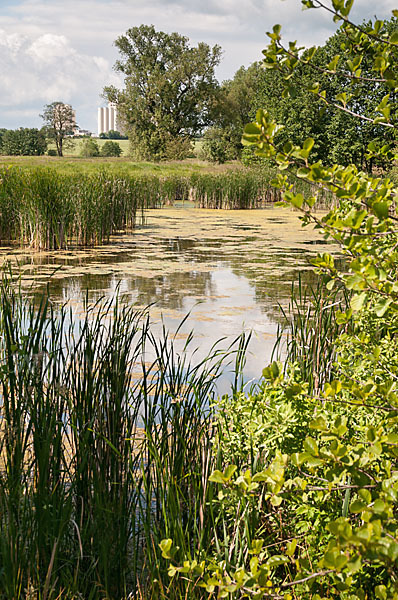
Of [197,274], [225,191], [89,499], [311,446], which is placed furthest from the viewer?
[225,191]

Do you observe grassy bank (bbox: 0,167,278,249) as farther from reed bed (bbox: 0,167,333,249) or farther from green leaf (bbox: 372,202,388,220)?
green leaf (bbox: 372,202,388,220)

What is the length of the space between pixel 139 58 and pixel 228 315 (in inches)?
1347

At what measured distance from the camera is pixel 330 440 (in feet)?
4.34

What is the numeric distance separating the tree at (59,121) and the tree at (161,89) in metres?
15.7

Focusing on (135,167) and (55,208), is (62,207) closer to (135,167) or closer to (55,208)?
(55,208)

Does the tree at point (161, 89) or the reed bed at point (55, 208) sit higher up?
the tree at point (161, 89)

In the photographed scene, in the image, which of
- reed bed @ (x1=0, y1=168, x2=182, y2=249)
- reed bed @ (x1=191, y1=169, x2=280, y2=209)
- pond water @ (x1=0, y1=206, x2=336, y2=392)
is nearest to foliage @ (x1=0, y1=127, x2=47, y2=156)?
reed bed @ (x1=191, y1=169, x2=280, y2=209)

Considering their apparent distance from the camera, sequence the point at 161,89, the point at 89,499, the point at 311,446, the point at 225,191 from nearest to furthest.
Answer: the point at 311,446, the point at 89,499, the point at 225,191, the point at 161,89

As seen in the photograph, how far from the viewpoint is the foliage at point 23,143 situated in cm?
4531

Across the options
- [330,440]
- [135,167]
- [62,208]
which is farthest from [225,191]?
[330,440]

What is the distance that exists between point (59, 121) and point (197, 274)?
47.5m

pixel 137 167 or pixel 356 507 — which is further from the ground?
pixel 137 167

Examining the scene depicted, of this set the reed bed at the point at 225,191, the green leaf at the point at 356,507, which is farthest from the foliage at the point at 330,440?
the reed bed at the point at 225,191

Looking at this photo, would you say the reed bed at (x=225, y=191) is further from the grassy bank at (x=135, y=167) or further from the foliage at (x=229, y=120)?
the foliage at (x=229, y=120)
